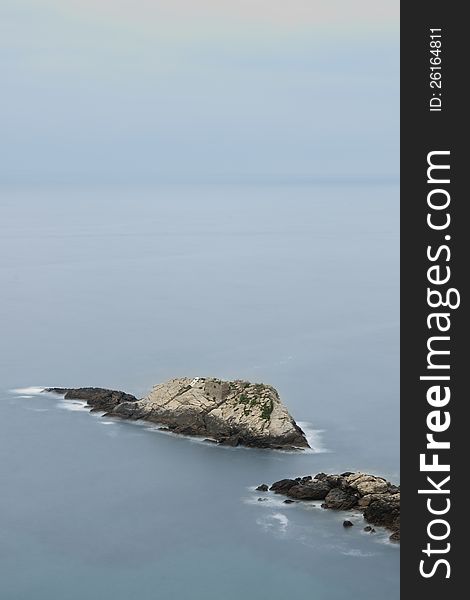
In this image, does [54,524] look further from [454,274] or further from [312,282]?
[312,282]

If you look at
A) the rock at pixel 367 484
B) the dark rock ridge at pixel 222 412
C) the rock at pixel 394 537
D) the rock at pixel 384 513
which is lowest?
the rock at pixel 394 537

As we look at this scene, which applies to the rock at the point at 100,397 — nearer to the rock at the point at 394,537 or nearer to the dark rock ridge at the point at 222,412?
the dark rock ridge at the point at 222,412

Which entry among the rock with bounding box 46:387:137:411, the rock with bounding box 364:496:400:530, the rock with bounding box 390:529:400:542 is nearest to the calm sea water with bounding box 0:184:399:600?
the rock with bounding box 390:529:400:542

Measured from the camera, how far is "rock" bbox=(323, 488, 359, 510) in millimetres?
52128

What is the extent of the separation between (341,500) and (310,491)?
2.10 metres

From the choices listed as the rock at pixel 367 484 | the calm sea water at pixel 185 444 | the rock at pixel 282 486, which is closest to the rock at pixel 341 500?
the rock at pixel 367 484

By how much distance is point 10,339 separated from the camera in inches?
3807

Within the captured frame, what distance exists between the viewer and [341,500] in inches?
2063

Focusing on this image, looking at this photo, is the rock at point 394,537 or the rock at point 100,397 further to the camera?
the rock at point 100,397

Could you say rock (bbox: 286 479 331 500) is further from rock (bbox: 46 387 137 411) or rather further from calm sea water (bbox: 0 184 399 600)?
rock (bbox: 46 387 137 411)

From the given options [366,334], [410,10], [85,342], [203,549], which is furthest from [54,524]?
[366,334]

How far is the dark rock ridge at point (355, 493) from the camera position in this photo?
49938mm

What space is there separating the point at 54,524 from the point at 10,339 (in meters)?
47.6

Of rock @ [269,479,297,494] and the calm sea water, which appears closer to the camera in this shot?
the calm sea water
